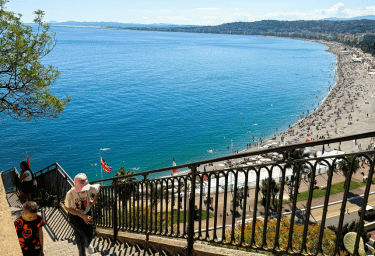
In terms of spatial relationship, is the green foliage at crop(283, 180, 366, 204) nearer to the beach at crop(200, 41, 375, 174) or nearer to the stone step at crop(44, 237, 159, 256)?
the beach at crop(200, 41, 375, 174)

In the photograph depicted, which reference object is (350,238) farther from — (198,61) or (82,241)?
(198,61)

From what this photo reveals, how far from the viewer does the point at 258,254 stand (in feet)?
13.1

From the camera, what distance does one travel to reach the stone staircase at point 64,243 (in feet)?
18.3

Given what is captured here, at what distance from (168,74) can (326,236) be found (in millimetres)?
101231

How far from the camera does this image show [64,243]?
6.15 meters

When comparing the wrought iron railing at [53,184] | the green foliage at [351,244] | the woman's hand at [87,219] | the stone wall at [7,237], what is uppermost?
the stone wall at [7,237]

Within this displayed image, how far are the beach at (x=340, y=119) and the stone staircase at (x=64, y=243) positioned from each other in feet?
116

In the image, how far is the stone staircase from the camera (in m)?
5.57

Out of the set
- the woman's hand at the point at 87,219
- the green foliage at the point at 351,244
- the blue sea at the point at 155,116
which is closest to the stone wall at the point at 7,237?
the woman's hand at the point at 87,219

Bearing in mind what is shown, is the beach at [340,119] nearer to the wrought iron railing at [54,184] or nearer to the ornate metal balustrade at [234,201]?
the ornate metal balustrade at [234,201]

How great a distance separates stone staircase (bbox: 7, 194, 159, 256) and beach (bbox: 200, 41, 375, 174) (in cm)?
3542

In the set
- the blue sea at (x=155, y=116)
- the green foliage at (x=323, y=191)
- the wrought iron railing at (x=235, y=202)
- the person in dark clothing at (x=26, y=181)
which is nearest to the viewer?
the wrought iron railing at (x=235, y=202)

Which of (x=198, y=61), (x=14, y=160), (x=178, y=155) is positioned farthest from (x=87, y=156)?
(x=198, y=61)

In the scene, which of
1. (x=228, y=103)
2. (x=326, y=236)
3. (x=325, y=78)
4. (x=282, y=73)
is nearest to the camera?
(x=326, y=236)
